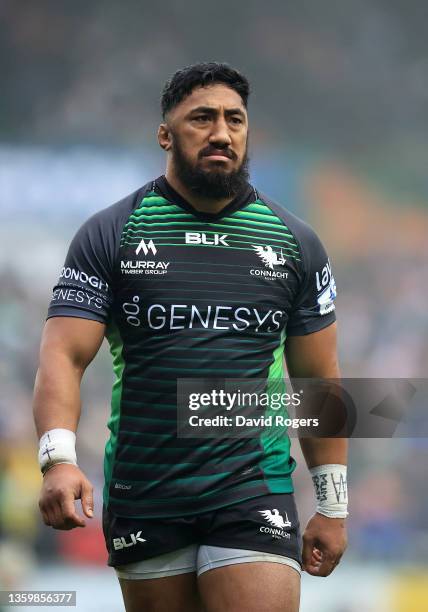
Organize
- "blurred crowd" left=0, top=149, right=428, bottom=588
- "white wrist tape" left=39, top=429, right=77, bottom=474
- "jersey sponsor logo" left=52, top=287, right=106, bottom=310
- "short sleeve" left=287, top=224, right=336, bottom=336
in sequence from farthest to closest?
"blurred crowd" left=0, top=149, right=428, bottom=588, "short sleeve" left=287, top=224, right=336, bottom=336, "jersey sponsor logo" left=52, top=287, right=106, bottom=310, "white wrist tape" left=39, top=429, right=77, bottom=474

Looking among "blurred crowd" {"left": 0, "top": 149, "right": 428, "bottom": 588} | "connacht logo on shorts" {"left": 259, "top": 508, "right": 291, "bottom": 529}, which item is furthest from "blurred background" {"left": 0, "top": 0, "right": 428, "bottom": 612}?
"connacht logo on shorts" {"left": 259, "top": 508, "right": 291, "bottom": 529}

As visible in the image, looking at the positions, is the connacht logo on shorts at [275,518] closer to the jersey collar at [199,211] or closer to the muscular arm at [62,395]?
the muscular arm at [62,395]

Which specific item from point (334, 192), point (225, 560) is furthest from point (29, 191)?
point (225, 560)

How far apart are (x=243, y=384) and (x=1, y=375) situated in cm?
403

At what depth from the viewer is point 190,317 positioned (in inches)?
131

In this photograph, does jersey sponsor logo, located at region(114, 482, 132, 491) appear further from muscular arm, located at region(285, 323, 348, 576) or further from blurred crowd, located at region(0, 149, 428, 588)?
blurred crowd, located at region(0, 149, 428, 588)

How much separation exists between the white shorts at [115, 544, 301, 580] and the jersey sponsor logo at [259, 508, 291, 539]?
0.06m

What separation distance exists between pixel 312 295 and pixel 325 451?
51 cm

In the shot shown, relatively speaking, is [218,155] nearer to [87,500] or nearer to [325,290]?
[325,290]

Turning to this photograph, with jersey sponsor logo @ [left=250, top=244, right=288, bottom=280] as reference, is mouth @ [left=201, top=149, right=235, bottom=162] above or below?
above

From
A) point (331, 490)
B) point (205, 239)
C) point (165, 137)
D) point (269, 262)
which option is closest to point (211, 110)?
point (165, 137)

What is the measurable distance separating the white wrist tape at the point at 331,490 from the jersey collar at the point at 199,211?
34.5 inches

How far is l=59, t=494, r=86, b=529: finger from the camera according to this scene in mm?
2912

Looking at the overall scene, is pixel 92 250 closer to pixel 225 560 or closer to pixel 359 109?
pixel 225 560
